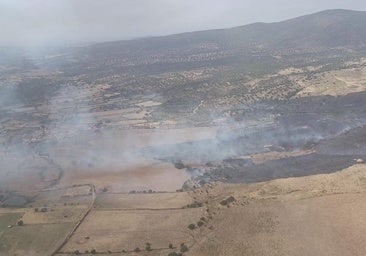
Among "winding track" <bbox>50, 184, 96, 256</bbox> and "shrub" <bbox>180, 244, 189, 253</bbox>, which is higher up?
"shrub" <bbox>180, 244, 189, 253</bbox>

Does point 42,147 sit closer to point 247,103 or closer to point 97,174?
point 97,174

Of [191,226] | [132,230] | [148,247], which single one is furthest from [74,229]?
[191,226]

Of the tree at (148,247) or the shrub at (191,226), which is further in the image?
the shrub at (191,226)

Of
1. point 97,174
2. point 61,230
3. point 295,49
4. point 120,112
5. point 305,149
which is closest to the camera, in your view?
point 61,230

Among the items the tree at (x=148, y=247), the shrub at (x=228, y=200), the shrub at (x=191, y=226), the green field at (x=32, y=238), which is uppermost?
the shrub at (x=228, y=200)

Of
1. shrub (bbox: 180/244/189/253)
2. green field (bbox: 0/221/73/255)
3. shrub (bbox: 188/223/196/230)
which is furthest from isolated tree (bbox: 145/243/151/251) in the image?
green field (bbox: 0/221/73/255)

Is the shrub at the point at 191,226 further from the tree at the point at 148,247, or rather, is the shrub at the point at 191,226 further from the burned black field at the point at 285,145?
the burned black field at the point at 285,145

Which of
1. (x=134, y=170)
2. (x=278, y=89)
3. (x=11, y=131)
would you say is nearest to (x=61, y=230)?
(x=134, y=170)

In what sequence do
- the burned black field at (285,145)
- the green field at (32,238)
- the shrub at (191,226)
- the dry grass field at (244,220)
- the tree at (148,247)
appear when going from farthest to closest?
the burned black field at (285,145), the shrub at (191,226), the green field at (32,238), the tree at (148,247), the dry grass field at (244,220)

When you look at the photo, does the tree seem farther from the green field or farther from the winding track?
the green field

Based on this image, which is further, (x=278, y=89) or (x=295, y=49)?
(x=295, y=49)

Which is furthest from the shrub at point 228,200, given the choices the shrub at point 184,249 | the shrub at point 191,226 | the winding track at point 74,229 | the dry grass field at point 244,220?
the winding track at point 74,229
